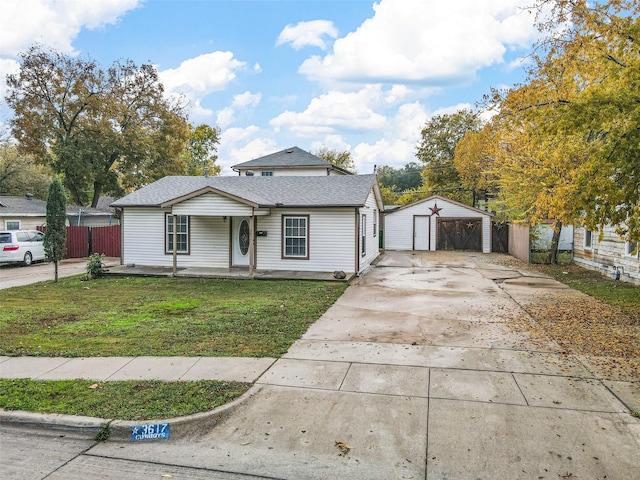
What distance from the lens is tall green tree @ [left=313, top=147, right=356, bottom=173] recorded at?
59.0 meters

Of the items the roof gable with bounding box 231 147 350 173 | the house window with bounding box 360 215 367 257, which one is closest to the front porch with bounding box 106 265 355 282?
the house window with bounding box 360 215 367 257

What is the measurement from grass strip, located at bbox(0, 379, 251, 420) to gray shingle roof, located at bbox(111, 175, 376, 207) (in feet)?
31.0

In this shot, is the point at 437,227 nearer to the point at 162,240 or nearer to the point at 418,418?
the point at 162,240

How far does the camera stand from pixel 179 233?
1714 cm

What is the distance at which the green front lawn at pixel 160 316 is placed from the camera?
282 inches

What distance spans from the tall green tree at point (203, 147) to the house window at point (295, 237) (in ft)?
115

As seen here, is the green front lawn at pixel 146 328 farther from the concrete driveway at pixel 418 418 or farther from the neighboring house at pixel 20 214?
the neighboring house at pixel 20 214

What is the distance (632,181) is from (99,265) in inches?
601

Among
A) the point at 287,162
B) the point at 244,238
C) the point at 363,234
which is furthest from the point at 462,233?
the point at 244,238

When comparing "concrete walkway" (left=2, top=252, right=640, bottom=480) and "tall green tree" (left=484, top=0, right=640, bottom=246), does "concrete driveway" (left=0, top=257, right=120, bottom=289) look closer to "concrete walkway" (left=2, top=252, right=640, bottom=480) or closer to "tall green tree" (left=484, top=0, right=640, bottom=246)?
"concrete walkway" (left=2, top=252, right=640, bottom=480)

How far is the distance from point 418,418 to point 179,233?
46.5 feet

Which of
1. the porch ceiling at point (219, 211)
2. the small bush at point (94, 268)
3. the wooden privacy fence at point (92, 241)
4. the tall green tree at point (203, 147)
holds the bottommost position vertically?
the small bush at point (94, 268)

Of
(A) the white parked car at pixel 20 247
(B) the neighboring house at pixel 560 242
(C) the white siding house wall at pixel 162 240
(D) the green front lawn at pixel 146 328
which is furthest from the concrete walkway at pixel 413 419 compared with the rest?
(B) the neighboring house at pixel 560 242

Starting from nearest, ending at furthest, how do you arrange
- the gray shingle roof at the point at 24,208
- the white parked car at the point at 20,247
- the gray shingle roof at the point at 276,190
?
the gray shingle roof at the point at 276,190
the white parked car at the point at 20,247
the gray shingle roof at the point at 24,208
